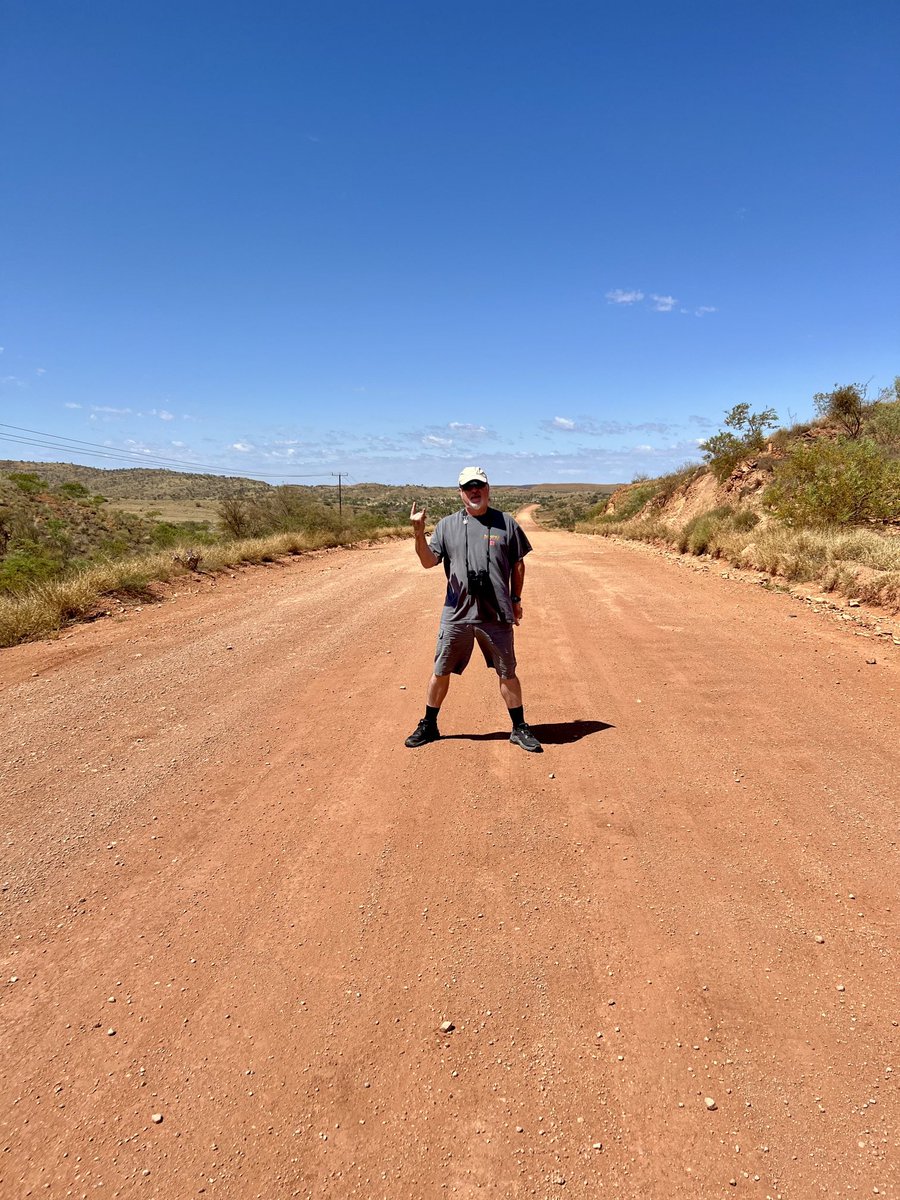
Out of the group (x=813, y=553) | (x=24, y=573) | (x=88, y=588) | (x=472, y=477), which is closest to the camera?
(x=472, y=477)

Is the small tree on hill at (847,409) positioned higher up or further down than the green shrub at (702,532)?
higher up

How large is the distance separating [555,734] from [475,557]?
149 centimetres

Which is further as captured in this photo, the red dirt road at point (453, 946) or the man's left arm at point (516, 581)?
the man's left arm at point (516, 581)

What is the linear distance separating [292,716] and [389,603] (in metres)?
4.78

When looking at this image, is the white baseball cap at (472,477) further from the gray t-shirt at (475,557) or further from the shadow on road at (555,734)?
the shadow on road at (555,734)

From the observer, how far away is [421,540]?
165 inches

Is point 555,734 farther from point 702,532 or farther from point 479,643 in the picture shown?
point 702,532

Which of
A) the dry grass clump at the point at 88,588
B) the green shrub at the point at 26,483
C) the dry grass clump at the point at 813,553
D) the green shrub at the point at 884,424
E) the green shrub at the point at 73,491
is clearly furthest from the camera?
the green shrub at the point at 73,491

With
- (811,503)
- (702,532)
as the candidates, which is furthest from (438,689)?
(702,532)

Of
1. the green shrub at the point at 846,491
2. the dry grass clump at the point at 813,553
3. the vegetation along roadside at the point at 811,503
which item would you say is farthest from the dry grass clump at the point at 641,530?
the green shrub at the point at 846,491

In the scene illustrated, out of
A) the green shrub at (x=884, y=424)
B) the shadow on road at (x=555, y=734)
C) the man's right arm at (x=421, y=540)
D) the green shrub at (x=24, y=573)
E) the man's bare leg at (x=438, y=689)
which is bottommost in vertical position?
the shadow on road at (x=555, y=734)

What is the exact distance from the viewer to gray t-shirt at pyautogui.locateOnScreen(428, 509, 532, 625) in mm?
4207

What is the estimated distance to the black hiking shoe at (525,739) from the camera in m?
4.18

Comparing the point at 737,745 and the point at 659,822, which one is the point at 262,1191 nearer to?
the point at 659,822
